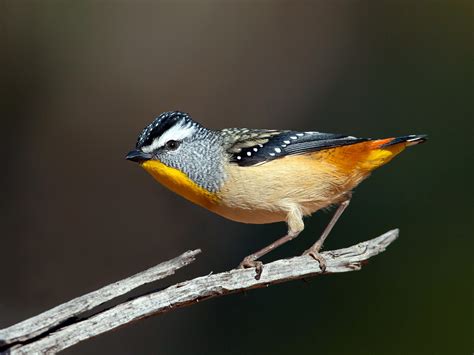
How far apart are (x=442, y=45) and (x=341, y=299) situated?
4896 millimetres

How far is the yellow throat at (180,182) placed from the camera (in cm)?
596

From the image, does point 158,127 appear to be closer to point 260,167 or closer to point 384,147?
point 260,167

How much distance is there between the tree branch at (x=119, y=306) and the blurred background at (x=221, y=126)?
333 centimetres

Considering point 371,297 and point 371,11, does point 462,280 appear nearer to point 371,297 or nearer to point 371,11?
point 371,297

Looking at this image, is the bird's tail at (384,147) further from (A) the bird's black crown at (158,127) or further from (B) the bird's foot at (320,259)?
(A) the bird's black crown at (158,127)

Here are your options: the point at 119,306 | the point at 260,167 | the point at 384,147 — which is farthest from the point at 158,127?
the point at 384,147

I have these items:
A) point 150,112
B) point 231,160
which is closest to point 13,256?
point 150,112

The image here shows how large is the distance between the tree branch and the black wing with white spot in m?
1.19

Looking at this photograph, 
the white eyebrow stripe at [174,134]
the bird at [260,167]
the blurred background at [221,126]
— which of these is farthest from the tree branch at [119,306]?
the blurred background at [221,126]

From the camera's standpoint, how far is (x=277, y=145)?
629cm

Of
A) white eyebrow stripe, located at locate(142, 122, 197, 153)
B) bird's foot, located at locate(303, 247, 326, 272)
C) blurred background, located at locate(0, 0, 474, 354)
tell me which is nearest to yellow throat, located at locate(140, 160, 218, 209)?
white eyebrow stripe, located at locate(142, 122, 197, 153)

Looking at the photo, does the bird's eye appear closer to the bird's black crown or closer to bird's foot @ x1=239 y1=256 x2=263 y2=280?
the bird's black crown

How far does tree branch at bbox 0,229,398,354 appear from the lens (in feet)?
15.7

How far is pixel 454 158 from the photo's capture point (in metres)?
9.48
